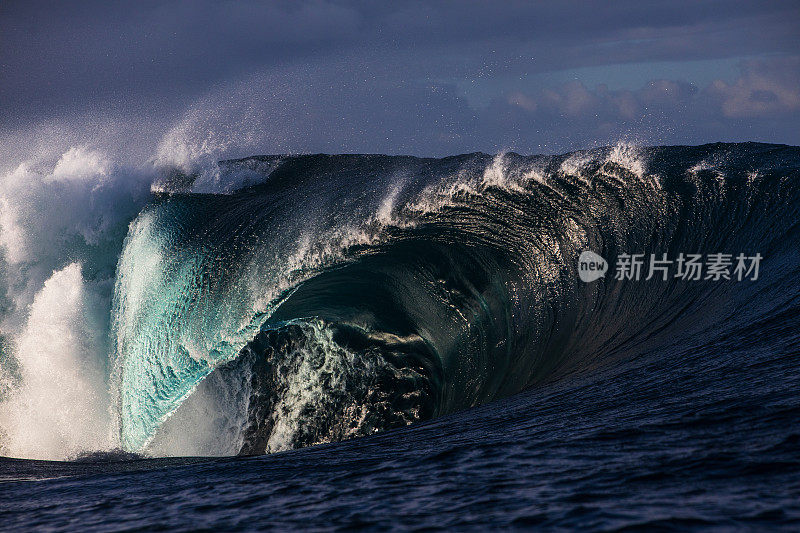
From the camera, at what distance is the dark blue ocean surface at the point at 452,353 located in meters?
2.58

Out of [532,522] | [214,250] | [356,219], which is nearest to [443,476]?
[532,522]

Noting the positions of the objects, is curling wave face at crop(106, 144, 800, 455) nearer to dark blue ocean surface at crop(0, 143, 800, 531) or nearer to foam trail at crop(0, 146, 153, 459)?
dark blue ocean surface at crop(0, 143, 800, 531)

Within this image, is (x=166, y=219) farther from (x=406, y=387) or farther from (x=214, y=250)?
(x=406, y=387)

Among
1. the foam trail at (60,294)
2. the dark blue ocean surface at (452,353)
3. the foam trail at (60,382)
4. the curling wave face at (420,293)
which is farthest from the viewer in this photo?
the foam trail at (60,294)

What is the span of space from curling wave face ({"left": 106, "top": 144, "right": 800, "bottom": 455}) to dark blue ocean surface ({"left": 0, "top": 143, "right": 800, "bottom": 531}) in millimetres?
34

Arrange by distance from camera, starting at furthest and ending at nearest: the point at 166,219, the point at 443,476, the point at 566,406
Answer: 1. the point at 166,219
2. the point at 566,406
3. the point at 443,476

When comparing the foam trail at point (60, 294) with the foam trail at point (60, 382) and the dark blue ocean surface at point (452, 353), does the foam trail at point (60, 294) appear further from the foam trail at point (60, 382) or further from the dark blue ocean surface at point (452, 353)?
the dark blue ocean surface at point (452, 353)

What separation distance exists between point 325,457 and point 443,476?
3.55 ft

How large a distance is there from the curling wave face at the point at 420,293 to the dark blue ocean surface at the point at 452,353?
0.03m

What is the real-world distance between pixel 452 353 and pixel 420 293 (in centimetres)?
111

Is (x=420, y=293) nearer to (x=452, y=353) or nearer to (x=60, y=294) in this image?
(x=452, y=353)

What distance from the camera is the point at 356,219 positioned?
32.0 feet

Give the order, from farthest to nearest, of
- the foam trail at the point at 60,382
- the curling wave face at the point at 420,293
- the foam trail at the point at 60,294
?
the foam trail at the point at 60,294 → the foam trail at the point at 60,382 → the curling wave face at the point at 420,293

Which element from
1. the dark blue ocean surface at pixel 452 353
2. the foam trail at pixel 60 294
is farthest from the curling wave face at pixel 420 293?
the foam trail at pixel 60 294
